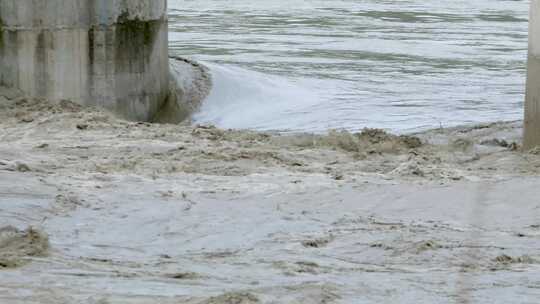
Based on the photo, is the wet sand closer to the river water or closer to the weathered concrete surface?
the weathered concrete surface

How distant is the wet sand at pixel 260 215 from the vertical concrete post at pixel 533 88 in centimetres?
23

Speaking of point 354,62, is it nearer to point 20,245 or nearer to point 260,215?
point 260,215

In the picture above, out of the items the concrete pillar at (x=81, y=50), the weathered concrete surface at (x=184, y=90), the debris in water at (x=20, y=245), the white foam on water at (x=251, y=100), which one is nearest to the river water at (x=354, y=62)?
the white foam on water at (x=251, y=100)

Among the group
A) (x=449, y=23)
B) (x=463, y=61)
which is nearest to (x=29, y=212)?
(x=463, y=61)

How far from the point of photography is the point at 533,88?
10.4 metres

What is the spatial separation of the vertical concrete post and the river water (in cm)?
265

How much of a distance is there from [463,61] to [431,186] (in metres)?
9.96

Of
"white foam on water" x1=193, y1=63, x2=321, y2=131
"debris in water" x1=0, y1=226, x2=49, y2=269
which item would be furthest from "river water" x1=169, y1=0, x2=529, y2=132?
"debris in water" x1=0, y1=226, x2=49, y2=269

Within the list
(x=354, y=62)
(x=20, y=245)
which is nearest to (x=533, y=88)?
(x=20, y=245)

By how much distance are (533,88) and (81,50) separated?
474 centimetres

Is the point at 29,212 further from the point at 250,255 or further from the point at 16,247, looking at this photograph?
the point at 250,255

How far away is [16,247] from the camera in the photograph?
21.0ft

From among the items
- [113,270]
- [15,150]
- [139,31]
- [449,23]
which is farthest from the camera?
[449,23]

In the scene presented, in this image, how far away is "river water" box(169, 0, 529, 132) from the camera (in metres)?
14.2
